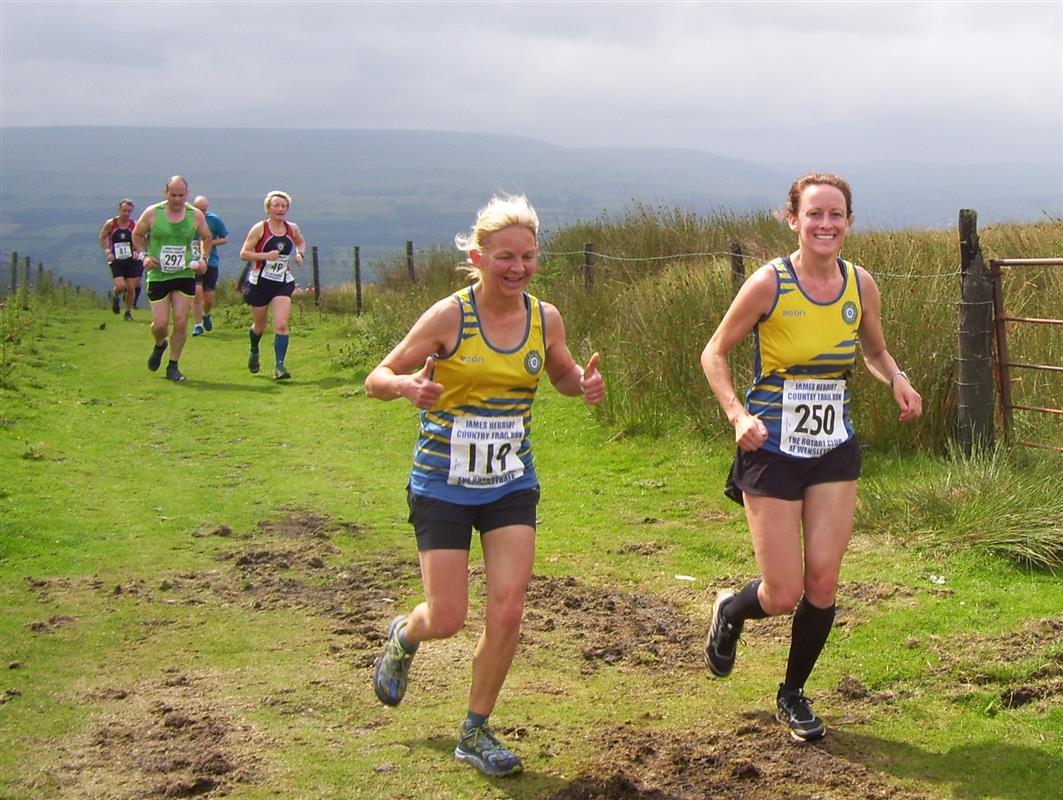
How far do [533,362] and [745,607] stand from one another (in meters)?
1.34

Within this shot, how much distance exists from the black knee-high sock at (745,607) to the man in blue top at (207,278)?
47.9 ft

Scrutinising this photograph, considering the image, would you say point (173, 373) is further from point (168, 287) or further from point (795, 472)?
point (795, 472)

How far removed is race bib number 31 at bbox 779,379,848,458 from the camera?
16.3 feet

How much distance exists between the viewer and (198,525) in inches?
356

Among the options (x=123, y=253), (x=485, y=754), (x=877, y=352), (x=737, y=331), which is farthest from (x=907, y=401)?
(x=123, y=253)

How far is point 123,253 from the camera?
81.8 ft

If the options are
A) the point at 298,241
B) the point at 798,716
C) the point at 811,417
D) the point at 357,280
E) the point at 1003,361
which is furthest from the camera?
the point at 357,280

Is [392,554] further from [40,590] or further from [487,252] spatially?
[487,252]

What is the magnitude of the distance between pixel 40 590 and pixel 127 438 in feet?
17.6

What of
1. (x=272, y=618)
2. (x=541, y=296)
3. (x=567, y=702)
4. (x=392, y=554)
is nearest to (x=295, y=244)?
(x=541, y=296)

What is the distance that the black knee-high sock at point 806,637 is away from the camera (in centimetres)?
511

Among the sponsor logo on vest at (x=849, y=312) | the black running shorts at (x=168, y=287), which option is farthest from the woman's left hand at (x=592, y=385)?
the black running shorts at (x=168, y=287)

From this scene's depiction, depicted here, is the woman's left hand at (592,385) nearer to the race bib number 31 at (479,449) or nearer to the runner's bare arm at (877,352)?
the race bib number 31 at (479,449)

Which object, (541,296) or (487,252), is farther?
(541,296)
